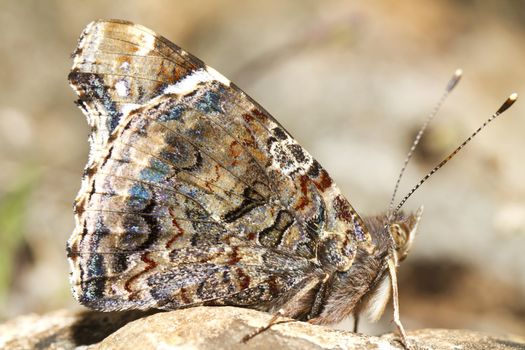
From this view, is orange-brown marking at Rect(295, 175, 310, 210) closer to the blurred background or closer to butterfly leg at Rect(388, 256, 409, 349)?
butterfly leg at Rect(388, 256, 409, 349)

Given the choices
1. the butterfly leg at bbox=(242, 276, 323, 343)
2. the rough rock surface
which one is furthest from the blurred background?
the butterfly leg at bbox=(242, 276, 323, 343)

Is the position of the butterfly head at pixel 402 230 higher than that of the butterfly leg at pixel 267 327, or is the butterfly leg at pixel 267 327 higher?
the butterfly head at pixel 402 230

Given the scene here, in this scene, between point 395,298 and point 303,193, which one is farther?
point 303,193

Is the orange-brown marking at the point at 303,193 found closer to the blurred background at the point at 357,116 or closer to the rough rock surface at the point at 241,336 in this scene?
the rough rock surface at the point at 241,336

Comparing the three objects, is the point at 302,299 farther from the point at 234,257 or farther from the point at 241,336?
the point at 241,336

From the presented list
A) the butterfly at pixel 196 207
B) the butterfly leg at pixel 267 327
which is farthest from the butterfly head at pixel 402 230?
the butterfly leg at pixel 267 327

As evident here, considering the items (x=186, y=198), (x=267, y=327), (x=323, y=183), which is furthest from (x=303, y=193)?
(x=267, y=327)

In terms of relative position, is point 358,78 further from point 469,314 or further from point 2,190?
point 2,190
